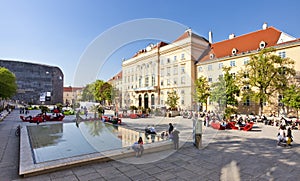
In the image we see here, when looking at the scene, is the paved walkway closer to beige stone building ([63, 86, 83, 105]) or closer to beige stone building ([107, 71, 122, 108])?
beige stone building ([63, 86, 83, 105])

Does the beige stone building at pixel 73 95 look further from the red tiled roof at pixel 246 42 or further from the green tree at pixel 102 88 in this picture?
the red tiled roof at pixel 246 42

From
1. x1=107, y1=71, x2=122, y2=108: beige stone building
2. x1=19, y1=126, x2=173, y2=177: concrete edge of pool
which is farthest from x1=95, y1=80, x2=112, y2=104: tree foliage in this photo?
x1=19, y1=126, x2=173, y2=177: concrete edge of pool

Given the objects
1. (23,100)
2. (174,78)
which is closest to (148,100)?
(174,78)

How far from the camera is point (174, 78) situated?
24.1 metres

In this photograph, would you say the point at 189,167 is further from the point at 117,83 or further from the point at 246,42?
the point at 246,42

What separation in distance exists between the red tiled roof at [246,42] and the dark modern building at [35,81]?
62094 mm

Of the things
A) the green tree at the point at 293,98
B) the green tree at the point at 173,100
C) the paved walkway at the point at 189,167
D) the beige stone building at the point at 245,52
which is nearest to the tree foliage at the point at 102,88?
the paved walkway at the point at 189,167

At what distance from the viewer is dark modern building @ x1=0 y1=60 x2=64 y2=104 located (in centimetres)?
6866

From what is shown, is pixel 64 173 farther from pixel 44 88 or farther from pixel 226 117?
pixel 44 88

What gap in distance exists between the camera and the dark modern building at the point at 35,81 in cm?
6866

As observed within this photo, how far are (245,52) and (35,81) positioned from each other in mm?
79930

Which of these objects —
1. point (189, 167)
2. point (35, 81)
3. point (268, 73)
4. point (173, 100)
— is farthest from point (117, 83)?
point (35, 81)

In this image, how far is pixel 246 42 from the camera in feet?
98.2

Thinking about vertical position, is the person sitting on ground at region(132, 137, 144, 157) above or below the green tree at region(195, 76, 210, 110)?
below
